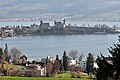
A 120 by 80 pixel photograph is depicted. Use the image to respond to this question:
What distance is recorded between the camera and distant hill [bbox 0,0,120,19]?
9244cm

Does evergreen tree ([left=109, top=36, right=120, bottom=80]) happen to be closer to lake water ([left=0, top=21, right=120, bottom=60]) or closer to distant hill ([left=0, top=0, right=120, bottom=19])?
lake water ([left=0, top=21, right=120, bottom=60])

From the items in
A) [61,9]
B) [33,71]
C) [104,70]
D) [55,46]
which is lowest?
[55,46]

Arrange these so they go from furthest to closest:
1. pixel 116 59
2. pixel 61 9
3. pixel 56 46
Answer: pixel 61 9 < pixel 56 46 < pixel 116 59

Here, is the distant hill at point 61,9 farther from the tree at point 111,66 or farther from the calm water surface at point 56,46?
the tree at point 111,66

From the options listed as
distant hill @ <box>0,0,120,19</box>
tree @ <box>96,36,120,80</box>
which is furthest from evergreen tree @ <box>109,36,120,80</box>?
distant hill @ <box>0,0,120,19</box>

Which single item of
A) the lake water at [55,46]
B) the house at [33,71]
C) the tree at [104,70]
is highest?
the tree at [104,70]

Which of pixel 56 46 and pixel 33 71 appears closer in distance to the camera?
pixel 33 71

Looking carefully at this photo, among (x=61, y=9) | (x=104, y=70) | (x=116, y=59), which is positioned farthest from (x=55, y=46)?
(x=61, y=9)

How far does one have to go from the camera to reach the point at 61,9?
10575 centimetres

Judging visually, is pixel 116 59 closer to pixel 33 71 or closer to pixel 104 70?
pixel 104 70

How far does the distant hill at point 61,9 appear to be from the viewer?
92.4m

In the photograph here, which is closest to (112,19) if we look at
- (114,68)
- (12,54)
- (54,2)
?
(54,2)

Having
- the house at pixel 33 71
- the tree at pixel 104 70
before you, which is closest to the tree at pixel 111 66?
the tree at pixel 104 70

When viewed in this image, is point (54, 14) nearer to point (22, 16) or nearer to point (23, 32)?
point (22, 16)
